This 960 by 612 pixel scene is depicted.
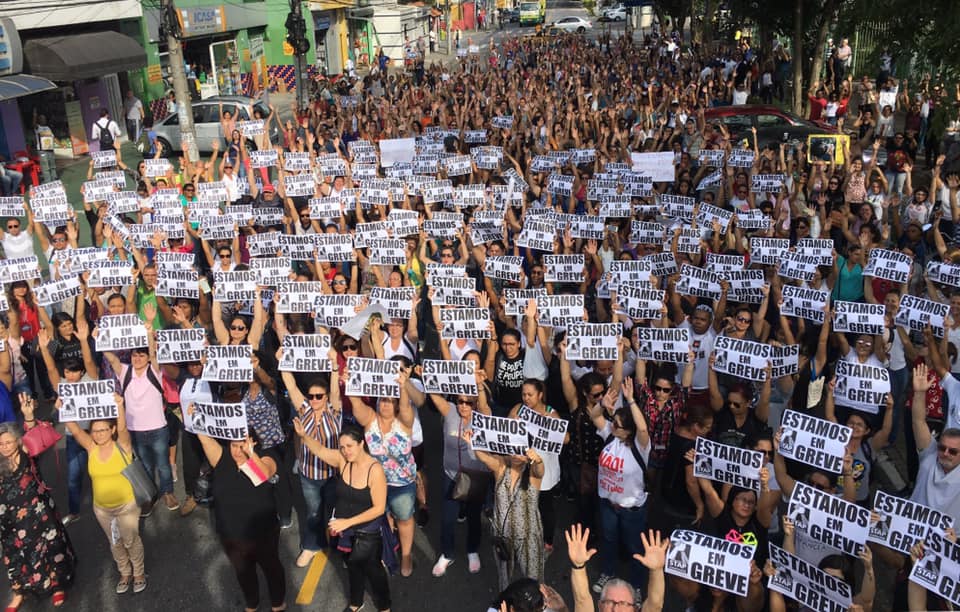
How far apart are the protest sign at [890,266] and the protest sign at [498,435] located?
4518 millimetres

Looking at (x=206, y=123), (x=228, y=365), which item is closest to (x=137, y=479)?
(x=228, y=365)

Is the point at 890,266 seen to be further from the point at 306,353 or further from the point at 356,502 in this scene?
the point at 356,502

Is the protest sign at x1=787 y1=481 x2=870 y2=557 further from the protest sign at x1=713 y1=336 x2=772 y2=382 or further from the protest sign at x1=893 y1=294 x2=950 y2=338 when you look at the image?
the protest sign at x1=893 y1=294 x2=950 y2=338

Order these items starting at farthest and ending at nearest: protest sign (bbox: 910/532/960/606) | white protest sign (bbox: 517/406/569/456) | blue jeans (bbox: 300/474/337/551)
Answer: blue jeans (bbox: 300/474/337/551) → white protest sign (bbox: 517/406/569/456) → protest sign (bbox: 910/532/960/606)

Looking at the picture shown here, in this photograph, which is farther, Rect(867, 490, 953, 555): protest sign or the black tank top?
the black tank top

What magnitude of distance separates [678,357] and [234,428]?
3.57m

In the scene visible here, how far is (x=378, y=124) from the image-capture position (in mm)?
19141

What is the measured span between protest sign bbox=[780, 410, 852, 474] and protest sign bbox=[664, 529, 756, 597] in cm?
105

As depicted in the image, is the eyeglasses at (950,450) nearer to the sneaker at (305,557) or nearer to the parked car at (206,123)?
the sneaker at (305,557)

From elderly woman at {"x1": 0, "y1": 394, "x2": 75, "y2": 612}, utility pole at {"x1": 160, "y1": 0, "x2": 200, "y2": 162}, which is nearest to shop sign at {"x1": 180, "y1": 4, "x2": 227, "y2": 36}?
utility pole at {"x1": 160, "y1": 0, "x2": 200, "y2": 162}

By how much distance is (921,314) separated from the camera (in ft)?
23.4

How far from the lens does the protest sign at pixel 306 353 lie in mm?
6773

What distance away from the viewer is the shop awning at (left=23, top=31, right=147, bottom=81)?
2139 centimetres

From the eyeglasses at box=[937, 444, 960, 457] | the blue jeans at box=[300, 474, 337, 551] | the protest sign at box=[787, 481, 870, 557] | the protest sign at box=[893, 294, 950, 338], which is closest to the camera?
the protest sign at box=[787, 481, 870, 557]
